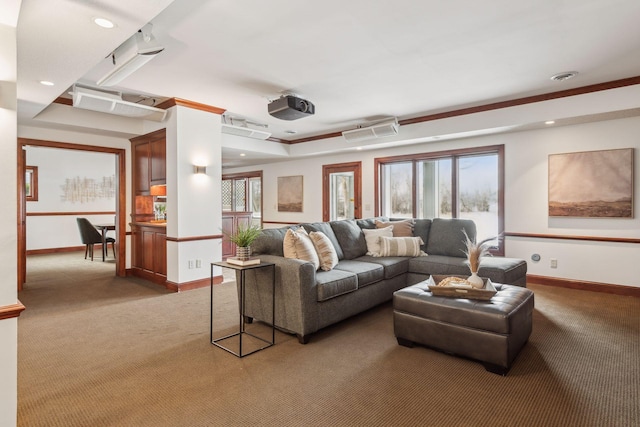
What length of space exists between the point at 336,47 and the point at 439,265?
268 centimetres

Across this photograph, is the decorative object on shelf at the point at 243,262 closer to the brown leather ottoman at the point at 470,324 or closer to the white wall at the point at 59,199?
the brown leather ottoman at the point at 470,324

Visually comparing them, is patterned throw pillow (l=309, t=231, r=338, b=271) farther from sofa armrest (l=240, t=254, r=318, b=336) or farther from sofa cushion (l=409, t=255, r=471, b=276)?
sofa cushion (l=409, t=255, r=471, b=276)

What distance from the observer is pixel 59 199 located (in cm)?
855

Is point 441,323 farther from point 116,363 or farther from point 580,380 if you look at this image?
point 116,363

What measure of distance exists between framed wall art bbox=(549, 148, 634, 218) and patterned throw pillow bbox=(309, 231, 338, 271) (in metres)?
3.41

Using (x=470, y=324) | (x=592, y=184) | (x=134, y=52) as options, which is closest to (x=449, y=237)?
(x=592, y=184)

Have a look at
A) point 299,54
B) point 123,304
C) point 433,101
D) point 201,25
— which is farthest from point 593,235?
Answer: point 123,304

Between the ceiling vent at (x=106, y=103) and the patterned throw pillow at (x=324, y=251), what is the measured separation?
2.87 metres

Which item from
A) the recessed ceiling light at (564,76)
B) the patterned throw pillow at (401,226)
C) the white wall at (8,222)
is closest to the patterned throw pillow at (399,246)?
the patterned throw pillow at (401,226)

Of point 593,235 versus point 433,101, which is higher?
point 433,101

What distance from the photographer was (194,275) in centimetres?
483

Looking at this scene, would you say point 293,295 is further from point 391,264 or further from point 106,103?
point 106,103

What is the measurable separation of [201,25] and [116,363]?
2.68 metres

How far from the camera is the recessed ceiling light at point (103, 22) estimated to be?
2275mm
